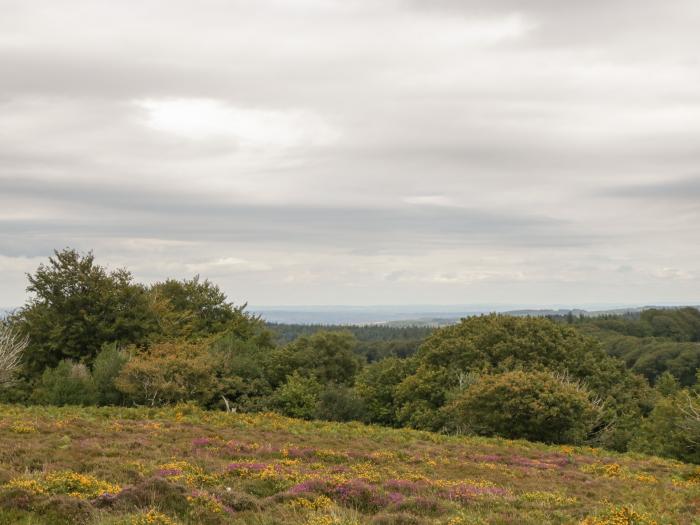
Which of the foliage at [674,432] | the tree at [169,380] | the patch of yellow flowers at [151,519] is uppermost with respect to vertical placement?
the patch of yellow flowers at [151,519]

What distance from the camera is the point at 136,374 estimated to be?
35.5 metres

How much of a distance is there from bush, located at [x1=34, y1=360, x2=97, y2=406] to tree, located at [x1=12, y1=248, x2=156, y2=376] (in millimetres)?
6494

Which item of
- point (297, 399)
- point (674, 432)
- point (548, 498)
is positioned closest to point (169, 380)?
point (297, 399)

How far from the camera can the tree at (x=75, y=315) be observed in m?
45.6

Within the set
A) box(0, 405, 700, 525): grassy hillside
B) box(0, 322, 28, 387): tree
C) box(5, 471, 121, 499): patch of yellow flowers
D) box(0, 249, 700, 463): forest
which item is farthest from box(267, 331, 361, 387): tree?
box(5, 471, 121, 499): patch of yellow flowers

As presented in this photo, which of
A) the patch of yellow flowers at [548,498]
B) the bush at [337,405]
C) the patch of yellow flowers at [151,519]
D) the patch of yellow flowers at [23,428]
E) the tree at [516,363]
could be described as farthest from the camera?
the tree at [516,363]

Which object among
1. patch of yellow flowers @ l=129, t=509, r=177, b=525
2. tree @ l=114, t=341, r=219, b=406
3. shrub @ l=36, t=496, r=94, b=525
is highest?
patch of yellow flowers @ l=129, t=509, r=177, b=525

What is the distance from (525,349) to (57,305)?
3514cm

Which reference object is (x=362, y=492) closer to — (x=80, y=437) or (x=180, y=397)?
(x=80, y=437)

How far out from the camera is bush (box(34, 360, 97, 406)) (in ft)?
118

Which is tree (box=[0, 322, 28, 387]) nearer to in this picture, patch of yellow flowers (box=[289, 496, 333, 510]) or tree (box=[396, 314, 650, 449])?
tree (box=[396, 314, 650, 449])

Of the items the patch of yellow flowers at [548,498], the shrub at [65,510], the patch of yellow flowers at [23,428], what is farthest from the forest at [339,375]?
the shrub at [65,510]

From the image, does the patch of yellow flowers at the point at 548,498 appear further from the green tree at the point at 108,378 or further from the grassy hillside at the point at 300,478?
the green tree at the point at 108,378

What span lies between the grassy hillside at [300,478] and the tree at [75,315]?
19046 millimetres
